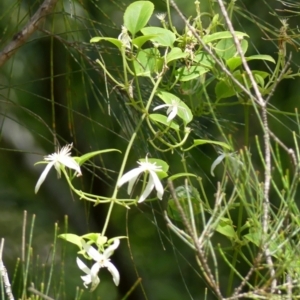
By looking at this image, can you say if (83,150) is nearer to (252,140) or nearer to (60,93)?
(60,93)

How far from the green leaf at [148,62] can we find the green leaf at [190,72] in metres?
0.02

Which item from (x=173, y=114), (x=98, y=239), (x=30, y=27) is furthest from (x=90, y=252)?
(x=30, y=27)

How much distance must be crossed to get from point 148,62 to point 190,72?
0.14ft

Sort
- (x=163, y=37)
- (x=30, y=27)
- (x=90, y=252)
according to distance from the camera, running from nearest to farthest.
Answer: (x=90, y=252) → (x=163, y=37) → (x=30, y=27)

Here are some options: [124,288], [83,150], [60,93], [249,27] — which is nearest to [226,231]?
[249,27]

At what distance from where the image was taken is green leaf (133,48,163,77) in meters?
0.63

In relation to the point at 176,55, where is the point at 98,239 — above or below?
below

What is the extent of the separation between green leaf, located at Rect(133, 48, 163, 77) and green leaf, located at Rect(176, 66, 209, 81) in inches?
0.8

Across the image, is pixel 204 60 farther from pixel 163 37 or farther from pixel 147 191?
pixel 147 191

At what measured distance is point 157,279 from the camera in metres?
1.87

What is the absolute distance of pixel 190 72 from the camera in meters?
0.65

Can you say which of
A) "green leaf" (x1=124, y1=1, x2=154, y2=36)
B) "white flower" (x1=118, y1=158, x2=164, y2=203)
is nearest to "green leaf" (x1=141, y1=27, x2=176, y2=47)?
"green leaf" (x1=124, y1=1, x2=154, y2=36)

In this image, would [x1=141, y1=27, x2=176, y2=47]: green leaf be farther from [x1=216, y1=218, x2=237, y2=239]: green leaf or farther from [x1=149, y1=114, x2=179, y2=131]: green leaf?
[x1=216, y1=218, x2=237, y2=239]: green leaf

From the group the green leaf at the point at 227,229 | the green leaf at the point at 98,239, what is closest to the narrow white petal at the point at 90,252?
the green leaf at the point at 98,239
